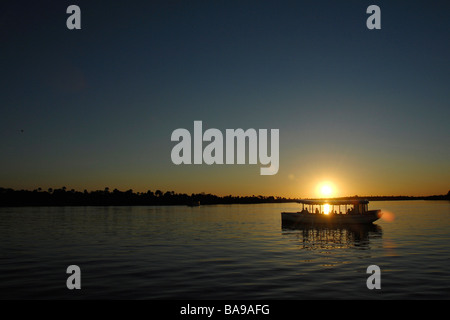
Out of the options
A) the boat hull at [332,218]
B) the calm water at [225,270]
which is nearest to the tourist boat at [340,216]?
the boat hull at [332,218]

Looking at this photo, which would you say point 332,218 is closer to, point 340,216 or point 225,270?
point 340,216

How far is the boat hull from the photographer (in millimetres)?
76438

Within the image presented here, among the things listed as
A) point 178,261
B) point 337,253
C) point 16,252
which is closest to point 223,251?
point 178,261

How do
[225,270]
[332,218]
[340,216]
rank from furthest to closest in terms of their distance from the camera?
1. [332,218]
2. [340,216]
3. [225,270]

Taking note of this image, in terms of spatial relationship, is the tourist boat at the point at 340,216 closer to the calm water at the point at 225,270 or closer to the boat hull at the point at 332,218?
the boat hull at the point at 332,218

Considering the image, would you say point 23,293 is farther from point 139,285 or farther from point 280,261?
point 280,261

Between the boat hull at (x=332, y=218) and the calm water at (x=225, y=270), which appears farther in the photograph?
the boat hull at (x=332, y=218)

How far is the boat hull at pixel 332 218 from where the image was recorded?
7644cm

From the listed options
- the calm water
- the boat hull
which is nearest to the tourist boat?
the boat hull

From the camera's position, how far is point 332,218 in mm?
77062

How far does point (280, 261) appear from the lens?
32.2 meters

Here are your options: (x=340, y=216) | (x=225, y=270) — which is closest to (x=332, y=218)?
(x=340, y=216)

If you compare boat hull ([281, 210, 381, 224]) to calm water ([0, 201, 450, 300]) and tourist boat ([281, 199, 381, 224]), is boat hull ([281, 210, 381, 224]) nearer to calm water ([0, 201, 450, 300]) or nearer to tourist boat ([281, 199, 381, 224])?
tourist boat ([281, 199, 381, 224])
